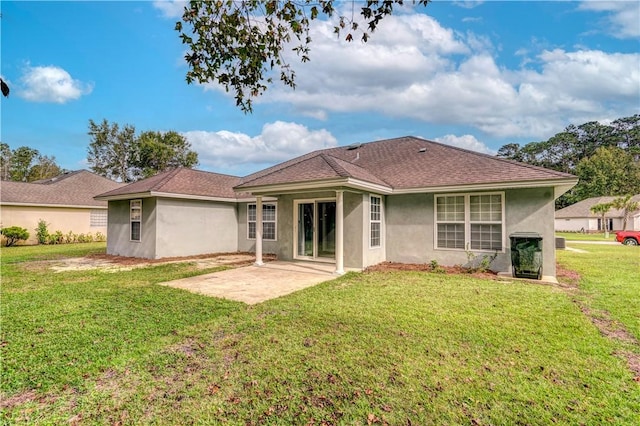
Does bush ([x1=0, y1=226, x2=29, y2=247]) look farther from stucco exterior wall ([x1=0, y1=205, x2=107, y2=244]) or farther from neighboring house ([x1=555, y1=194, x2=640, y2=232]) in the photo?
neighboring house ([x1=555, y1=194, x2=640, y2=232])

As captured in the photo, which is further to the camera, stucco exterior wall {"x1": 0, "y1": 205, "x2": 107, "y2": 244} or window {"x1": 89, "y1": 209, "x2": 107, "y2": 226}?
window {"x1": 89, "y1": 209, "x2": 107, "y2": 226}

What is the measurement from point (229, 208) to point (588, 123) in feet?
258

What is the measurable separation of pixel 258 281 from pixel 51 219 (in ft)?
66.1

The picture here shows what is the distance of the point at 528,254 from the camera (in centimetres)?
800

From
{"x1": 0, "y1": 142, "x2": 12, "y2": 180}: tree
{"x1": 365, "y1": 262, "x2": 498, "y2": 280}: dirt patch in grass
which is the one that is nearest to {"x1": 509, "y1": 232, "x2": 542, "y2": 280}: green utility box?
{"x1": 365, "y1": 262, "x2": 498, "y2": 280}: dirt patch in grass

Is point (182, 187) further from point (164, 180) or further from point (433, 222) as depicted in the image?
point (433, 222)

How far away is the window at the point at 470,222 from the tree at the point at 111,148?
44439 mm

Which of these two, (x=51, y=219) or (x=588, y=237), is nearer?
Answer: (x=51, y=219)

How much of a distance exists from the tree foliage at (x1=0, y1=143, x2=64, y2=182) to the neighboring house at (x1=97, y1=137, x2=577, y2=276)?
151 feet

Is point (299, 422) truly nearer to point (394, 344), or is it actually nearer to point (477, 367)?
point (394, 344)

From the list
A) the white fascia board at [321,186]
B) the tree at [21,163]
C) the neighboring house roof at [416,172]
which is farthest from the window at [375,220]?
the tree at [21,163]

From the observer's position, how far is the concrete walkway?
262 inches

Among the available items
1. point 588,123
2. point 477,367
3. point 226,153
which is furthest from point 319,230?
point 588,123

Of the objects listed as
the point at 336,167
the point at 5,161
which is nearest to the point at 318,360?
the point at 336,167
